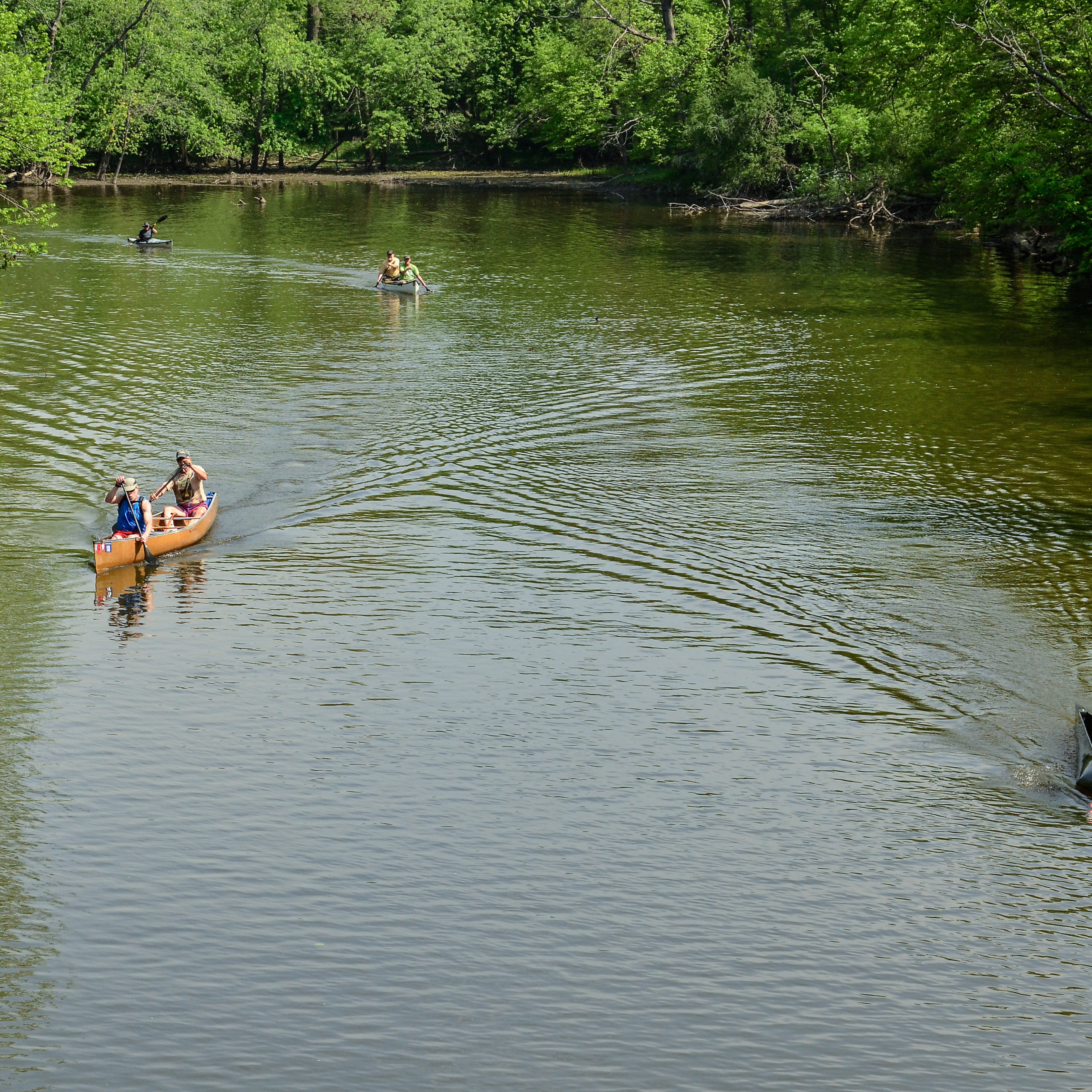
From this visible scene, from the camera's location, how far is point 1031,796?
14.6 meters

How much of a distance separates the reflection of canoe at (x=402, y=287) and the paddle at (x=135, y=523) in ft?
84.2

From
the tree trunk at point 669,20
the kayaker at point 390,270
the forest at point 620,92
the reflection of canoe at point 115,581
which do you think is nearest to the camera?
the reflection of canoe at point 115,581

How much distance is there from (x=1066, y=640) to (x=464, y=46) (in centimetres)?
9385

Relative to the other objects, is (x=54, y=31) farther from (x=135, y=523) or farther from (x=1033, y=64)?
(x=135, y=523)

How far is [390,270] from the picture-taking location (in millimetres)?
46781

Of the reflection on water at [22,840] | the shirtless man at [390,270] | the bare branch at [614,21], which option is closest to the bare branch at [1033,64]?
the shirtless man at [390,270]

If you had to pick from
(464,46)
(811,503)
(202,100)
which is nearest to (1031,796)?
(811,503)

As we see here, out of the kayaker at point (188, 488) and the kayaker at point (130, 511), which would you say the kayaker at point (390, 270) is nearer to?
the kayaker at point (188, 488)

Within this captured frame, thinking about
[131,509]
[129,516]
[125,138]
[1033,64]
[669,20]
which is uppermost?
[669,20]

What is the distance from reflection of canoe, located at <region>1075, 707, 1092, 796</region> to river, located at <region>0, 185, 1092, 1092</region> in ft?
1.14

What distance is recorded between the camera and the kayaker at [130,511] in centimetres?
2103

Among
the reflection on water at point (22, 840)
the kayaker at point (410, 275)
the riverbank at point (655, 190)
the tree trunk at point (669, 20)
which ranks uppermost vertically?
the tree trunk at point (669, 20)

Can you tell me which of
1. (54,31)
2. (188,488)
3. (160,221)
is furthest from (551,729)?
Result: (54,31)

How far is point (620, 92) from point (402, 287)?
51.7 metres
